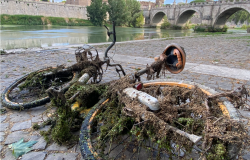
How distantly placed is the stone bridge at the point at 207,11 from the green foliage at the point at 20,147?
46082 millimetres

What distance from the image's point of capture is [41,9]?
2031 inches

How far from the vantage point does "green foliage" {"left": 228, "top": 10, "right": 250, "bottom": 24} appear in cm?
7312

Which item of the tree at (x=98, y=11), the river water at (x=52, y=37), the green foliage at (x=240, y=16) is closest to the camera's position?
the river water at (x=52, y=37)

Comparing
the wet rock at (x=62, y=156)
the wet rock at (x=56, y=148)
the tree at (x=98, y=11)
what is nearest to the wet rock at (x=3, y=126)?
the wet rock at (x=56, y=148)

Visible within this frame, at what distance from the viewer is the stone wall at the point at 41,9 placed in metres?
46.0

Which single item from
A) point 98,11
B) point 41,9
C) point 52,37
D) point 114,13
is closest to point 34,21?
point 41,9

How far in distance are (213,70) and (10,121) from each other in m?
5.45

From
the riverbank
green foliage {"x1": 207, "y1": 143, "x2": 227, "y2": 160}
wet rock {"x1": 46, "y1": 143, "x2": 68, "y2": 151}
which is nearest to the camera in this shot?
green foliage {"x1": 207, "y1": 143, "x2": 227, "y2": 160}

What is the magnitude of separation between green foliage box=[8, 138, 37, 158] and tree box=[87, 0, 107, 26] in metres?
49.1

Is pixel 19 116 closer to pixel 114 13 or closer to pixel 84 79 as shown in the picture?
pixel 84 79

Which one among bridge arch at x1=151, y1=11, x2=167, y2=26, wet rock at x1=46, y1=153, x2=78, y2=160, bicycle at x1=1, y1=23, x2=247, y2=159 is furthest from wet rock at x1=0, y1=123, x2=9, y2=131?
bridge arch at x1=151, y1=11, x2=167, y2=26

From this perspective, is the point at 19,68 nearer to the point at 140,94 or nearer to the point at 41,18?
the point at 140,94

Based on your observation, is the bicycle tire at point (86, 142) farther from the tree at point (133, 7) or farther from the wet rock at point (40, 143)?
the tree at point (133, 7)

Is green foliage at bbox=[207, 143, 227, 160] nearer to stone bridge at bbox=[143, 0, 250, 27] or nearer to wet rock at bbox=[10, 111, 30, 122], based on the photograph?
wet rock at bbox=[10, 111, 30, 122]
